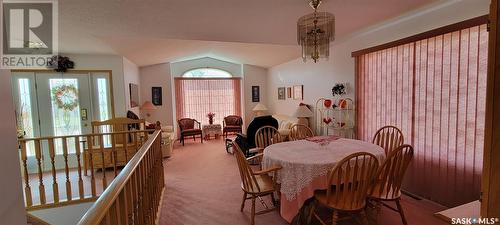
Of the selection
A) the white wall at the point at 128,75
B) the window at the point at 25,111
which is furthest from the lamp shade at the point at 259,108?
the window at the point at 25,111

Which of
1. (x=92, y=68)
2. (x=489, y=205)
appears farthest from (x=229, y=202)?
(x=92, y=68)

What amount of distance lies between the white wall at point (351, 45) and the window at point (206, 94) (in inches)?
62.0

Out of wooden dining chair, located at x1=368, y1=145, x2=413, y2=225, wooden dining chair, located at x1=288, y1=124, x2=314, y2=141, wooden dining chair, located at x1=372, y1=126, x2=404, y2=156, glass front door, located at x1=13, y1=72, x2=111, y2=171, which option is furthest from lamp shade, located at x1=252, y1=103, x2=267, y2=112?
wooden dining chair, located at x1=368, y1=145, x2=413, y2=225

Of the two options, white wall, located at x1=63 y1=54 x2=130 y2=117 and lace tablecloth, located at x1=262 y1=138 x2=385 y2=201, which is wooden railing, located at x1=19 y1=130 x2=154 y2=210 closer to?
white wall, located at x1=63 y1=54 x2=130 y2=117

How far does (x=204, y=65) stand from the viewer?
789 cm

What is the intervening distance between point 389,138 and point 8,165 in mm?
3630

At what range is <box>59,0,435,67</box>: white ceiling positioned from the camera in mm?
2568

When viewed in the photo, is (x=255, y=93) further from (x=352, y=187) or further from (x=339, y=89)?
(x=352, y=187)

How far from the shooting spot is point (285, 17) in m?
3.01

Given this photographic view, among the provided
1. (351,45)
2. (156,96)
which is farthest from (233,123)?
(351,45)

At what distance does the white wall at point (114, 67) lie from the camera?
15.4 ft

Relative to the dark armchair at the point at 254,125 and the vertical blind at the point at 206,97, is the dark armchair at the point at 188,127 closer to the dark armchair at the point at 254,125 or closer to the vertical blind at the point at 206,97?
the vertical blind at the point at 206,97

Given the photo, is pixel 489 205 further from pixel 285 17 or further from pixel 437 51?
pixel 285 17

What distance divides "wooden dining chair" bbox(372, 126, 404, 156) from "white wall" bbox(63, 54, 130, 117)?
4.67 metres
